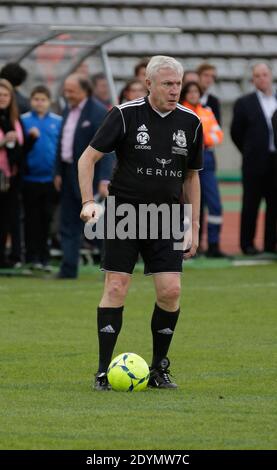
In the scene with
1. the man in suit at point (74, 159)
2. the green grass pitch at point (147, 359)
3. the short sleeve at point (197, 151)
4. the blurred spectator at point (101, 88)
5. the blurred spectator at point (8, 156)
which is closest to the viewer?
the green grass pitch at point (147, 359)

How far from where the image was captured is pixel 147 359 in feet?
31.6

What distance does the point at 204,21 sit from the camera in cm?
3109

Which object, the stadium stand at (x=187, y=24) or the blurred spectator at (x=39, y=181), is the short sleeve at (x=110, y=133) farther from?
the stadium stand at (x=187, y=24)

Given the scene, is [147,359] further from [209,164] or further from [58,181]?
[209,164]

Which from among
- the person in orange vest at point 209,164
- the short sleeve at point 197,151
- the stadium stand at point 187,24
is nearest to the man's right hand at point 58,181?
the person in orange vest at point 209,164

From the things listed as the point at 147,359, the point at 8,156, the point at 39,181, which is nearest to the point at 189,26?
the point at 39,181

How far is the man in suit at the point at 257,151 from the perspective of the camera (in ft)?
58.7

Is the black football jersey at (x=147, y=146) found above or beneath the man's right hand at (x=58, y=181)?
above

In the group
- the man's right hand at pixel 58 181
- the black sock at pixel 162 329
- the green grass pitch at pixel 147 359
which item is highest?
the man's right hand at pixel 58 181

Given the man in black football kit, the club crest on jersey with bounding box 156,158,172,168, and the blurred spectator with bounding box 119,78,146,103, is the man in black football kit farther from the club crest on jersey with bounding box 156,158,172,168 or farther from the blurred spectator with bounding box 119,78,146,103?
the blurred spectator with bounding box 119,78,146,103

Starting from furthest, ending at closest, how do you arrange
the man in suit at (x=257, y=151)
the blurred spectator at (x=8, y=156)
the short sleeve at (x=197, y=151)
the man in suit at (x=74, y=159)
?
the man in suit at (x=257, y=151), the blurred spectator at (x=8, y=156), the man in suit at (x=74, y=159), the short sleeve at (x=197, y=151)

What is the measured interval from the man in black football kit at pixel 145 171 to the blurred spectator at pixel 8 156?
23.6 ft

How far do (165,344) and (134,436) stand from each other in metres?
1.84

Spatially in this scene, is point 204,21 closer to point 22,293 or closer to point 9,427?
point 22,293
